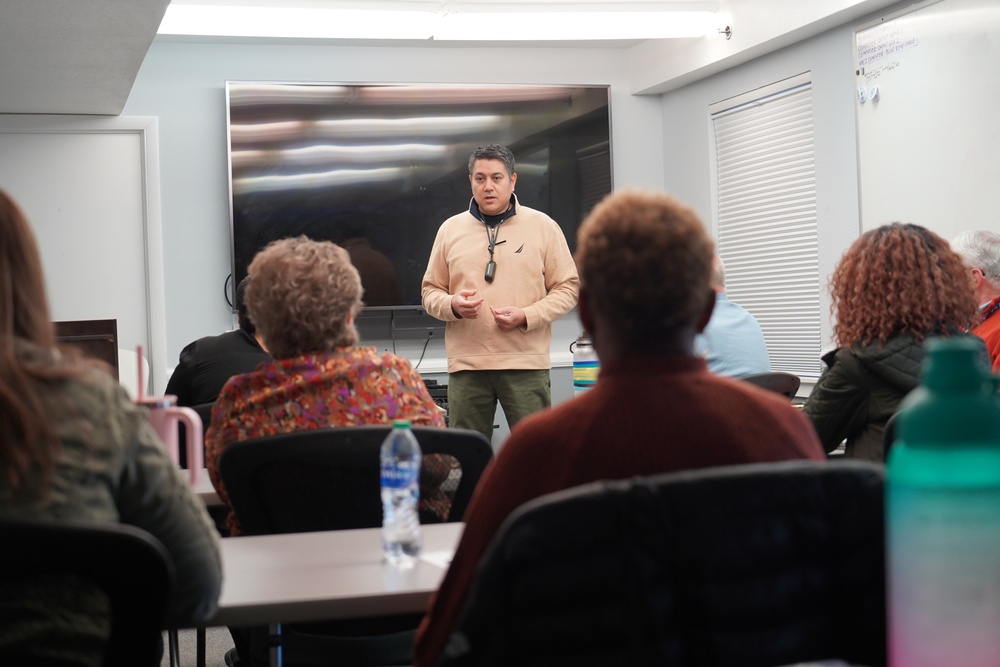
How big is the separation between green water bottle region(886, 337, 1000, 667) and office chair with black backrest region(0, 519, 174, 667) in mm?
734

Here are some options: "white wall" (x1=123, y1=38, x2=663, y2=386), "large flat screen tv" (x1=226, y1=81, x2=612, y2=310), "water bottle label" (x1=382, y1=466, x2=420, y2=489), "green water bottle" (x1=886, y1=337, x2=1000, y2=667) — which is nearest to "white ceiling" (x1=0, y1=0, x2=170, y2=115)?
"white wall" (x1=123, y1=38, x2=663, y2=386)

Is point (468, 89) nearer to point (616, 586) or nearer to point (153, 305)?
point (153, 305)

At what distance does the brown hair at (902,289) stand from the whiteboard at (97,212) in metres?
4.12

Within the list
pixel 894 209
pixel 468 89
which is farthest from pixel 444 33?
Answer: pixel 894 209

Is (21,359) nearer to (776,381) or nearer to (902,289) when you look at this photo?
(902,289)

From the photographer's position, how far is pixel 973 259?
12.0 feet

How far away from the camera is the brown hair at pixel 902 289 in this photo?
2732 millimetres

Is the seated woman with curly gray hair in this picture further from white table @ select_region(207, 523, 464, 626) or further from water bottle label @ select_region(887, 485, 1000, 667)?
water bottle label @ select_region(887, 485, 1000, 667)

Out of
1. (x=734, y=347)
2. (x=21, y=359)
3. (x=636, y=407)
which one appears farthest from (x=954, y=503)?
(x=734, y=347)

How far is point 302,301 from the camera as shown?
2158mm

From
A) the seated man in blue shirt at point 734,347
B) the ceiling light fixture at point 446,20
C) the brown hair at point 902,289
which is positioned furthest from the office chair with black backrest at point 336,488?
the ceiling light fixture at point 446,20

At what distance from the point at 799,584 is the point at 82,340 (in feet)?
11.6

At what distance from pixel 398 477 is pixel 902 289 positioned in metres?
1.60

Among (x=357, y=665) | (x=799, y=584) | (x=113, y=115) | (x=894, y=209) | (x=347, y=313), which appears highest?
(x=113, y=115)
